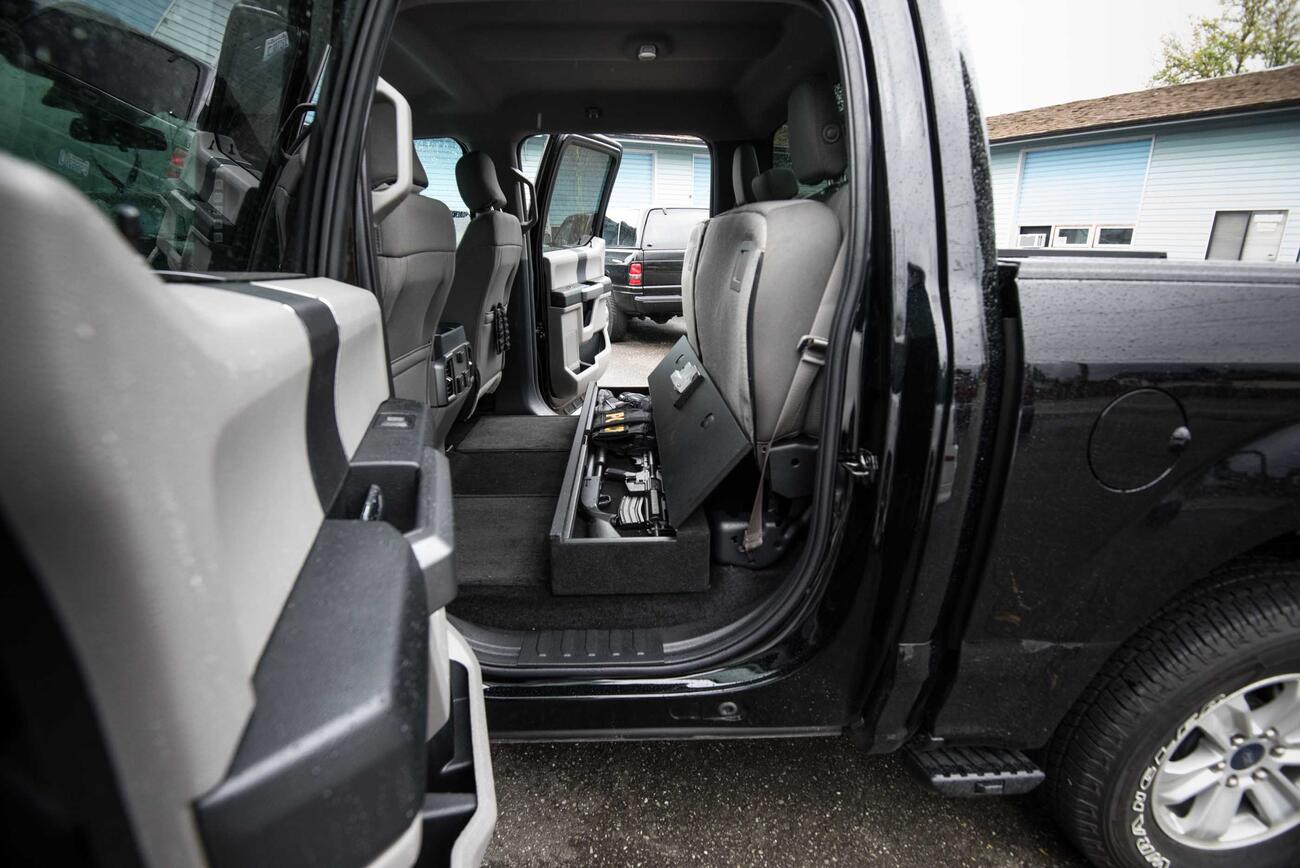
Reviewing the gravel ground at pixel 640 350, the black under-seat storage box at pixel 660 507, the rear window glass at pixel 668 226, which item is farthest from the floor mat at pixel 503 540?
the rear window glass at pixel 668 226

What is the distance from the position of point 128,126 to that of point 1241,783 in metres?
2.43

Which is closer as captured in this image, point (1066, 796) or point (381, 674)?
point (381, 674)

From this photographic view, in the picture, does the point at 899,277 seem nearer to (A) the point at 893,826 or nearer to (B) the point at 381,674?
(B) the point at 381,674

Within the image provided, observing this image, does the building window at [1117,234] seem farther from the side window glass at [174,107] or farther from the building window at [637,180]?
the side window glass at [174,107]

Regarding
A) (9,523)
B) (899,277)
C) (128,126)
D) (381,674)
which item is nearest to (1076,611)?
(899,277)

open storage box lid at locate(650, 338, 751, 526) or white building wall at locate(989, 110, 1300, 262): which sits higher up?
white building wall at locate(989, 110, 1300, 262)

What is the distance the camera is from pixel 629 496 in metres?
2.35

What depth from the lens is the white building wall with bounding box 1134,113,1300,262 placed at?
20.9 feet

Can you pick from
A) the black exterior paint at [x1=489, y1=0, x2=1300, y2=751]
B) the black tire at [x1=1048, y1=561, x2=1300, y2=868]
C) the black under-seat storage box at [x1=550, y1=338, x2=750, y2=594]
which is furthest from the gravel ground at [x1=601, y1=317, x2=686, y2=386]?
the black tire at [x1=1048, y1=561, x2=1300, y2=868]

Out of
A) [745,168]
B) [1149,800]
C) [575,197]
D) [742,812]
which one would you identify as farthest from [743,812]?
[575,197]

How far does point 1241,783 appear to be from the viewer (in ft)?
4.74

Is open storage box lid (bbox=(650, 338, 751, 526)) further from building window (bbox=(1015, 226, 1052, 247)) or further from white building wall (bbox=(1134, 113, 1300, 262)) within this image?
building window (bbox=(1015, 226, 1052, 247))

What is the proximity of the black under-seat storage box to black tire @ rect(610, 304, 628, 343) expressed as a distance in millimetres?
5904

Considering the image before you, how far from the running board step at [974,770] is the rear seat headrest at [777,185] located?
191cm
